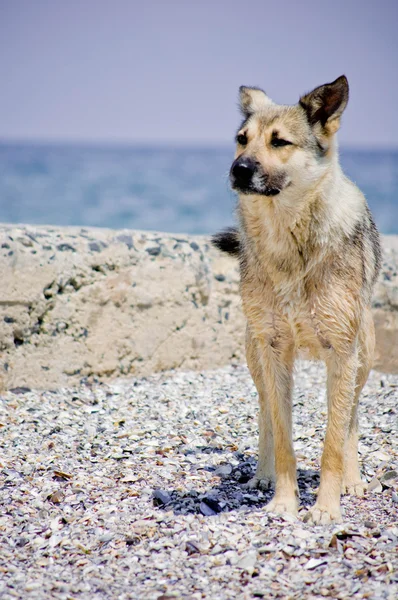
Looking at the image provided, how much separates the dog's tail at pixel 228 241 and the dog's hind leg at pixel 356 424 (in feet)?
3.51

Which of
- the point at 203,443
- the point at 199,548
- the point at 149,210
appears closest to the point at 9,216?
the point at 149,210

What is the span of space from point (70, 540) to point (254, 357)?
171 cm

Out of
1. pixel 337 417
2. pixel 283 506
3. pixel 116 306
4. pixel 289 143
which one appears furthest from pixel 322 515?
pixel 116 306

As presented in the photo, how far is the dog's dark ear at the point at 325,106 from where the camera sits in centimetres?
431

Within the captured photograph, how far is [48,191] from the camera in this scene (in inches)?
1237

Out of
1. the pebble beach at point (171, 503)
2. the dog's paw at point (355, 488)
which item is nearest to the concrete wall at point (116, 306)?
the pebble beach at point (171, 503)

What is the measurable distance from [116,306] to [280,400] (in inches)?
112

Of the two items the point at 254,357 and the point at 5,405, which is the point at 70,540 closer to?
the point at 254,357

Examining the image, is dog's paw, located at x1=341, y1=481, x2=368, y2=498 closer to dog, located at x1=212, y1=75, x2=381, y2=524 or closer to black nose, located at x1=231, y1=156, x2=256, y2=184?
dog, located at x1=212, y1=75, x2=381, y2=524

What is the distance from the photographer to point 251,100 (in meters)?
4.83

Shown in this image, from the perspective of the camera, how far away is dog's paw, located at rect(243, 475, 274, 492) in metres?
4.74

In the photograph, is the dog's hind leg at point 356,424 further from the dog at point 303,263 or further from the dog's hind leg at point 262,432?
the dog's hind leg at point 262,432

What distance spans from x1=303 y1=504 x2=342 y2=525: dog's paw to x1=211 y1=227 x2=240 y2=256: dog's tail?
1925mm

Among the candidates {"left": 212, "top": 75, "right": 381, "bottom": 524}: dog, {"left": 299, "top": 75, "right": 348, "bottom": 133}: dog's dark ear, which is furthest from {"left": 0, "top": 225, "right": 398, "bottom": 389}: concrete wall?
{"left": 299, "top": 75, "right": 348, "bottom": 133}: dog's dark ear
